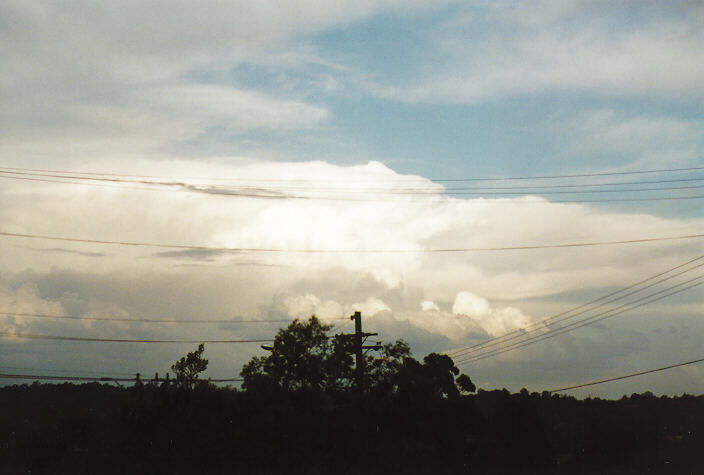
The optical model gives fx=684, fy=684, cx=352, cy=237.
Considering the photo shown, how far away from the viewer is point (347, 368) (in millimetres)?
67250

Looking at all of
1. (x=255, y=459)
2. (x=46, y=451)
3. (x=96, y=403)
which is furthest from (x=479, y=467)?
(x=96, y=403)

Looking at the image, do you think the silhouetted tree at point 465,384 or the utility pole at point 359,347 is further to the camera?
the silhouetted tree at point 465,384

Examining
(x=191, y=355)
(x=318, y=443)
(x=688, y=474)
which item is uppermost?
(x=191, y=355)

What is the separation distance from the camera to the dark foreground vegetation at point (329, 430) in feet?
147

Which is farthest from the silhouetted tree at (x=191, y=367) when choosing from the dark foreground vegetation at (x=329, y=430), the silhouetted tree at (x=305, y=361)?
the silhouetted tree at (x=305, y=361)

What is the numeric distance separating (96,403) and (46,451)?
58370 mm

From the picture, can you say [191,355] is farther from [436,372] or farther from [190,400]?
[436,372]

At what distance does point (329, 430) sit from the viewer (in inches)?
1954

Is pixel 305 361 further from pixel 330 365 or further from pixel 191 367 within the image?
pixel 191 367

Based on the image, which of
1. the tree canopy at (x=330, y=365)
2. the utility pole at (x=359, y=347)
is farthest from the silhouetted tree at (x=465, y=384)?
the utility pole at (x=359, y=347)

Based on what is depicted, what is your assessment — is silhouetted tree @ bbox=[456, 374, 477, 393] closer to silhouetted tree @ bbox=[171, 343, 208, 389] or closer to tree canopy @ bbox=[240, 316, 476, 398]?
tree canopy @ bbox=[240, 316, 476, 398]

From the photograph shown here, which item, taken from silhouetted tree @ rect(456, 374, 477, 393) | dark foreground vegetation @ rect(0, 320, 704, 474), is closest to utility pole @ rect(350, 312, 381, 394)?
dark foreground vegetation @ rect(0, 320, 704, 474)

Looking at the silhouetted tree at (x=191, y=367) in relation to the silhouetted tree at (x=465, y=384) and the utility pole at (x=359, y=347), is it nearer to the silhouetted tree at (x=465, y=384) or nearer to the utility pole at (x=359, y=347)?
the utility pole at (x=359, y=347)

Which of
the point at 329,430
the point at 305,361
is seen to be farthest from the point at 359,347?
the point at 305,361
